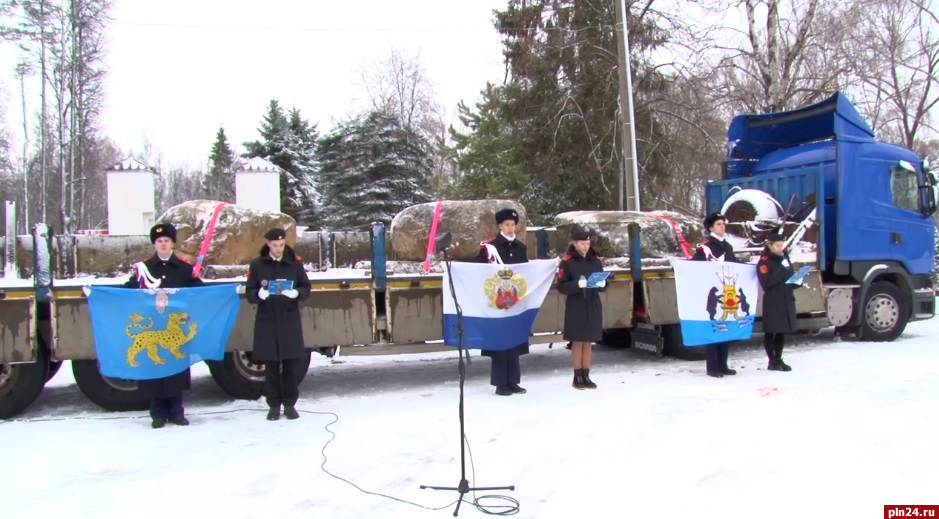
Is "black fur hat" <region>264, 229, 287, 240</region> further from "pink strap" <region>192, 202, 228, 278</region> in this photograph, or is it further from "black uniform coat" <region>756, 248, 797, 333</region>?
"black uniform coat" <region>756, 248, 797, 333</region>

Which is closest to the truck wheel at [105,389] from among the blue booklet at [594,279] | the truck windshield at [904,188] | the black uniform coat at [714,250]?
the blue booklet at [594,279]

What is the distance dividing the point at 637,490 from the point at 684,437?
1.14 meters

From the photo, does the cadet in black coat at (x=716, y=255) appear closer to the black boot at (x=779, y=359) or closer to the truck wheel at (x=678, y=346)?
the black boot at (x=779, y=359)

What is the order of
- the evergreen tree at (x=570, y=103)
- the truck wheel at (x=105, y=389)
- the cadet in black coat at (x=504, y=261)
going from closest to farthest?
the truck wheel at (x=105, y=389)
the cadet in black coat at (x=504, y=261)
the evergreen tree at (x=570, y=103)

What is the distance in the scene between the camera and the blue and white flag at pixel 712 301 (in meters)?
7.53

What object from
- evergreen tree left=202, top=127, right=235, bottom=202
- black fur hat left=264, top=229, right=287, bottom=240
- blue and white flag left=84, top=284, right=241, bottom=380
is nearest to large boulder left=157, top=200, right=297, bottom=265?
blue and white flag left=84, top=284, right=241, bottom=380

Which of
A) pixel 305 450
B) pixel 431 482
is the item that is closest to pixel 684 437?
pixel 431 482

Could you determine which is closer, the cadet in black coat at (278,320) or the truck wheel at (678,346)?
the cadet in black coat at (278,320)

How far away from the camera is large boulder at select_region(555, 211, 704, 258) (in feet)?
27.5

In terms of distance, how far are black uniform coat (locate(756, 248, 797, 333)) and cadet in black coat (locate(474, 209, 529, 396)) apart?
2.98 metres

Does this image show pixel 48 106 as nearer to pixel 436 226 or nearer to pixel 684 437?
pixel 436 226

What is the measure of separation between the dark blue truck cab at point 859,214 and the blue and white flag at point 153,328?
7668mm

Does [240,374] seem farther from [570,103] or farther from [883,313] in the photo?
[570,103]

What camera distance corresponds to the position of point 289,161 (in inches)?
1283
